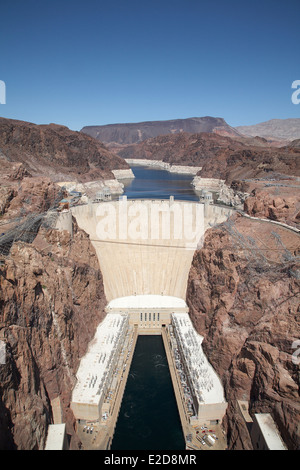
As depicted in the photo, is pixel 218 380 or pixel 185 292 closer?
pixel 218 380

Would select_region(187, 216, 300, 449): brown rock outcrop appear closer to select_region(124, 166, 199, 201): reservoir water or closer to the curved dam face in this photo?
the curved dam face

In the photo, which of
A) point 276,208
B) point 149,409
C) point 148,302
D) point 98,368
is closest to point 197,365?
point 149,409

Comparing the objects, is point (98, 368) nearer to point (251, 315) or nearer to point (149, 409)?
point (149, 409)

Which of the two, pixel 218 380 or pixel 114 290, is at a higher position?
pixel 114 290

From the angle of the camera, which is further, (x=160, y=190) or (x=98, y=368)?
(x=160, y=190)

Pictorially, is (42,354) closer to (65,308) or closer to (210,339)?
(65,308)

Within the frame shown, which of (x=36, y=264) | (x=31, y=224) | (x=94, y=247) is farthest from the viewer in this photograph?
(x=94, y=247)
